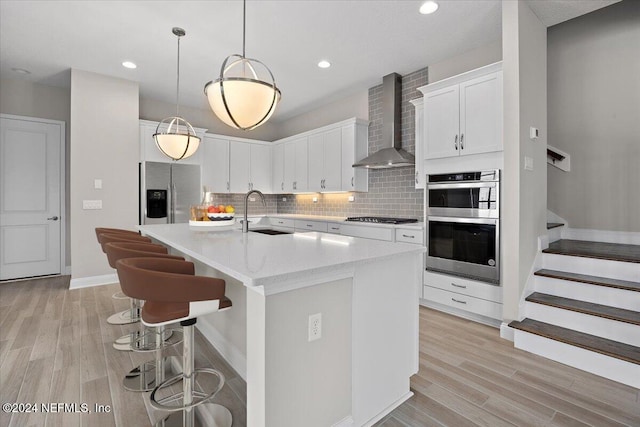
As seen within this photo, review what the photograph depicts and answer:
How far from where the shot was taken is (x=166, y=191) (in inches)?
194

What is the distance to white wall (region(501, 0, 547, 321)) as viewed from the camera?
8.75 ft

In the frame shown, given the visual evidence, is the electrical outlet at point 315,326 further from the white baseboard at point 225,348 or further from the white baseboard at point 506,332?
the white baseboard at point 506,332

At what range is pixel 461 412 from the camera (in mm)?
1789

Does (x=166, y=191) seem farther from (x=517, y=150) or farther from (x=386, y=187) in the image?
(x=517, y=150)

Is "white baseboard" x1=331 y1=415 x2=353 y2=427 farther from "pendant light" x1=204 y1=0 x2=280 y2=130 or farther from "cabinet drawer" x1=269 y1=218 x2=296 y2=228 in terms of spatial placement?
"cabinet drawer" x1=269 y1=218 x2=296 y2=228

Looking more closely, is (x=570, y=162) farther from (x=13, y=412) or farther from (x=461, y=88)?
(x=13, y=412)

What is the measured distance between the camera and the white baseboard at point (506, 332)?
8.89 ft

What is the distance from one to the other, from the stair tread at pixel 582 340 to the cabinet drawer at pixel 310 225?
9.41 ft

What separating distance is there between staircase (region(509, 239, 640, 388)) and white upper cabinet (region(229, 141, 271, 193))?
4.89 meters

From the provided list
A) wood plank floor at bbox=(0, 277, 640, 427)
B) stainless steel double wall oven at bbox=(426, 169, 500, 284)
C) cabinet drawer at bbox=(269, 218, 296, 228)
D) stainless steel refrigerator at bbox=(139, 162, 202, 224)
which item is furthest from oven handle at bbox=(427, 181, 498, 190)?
stainless steel refrigerator at bbox=(139, 162, 202, 224)

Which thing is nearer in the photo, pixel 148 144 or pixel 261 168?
pixel 148 144

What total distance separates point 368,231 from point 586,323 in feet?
7.56

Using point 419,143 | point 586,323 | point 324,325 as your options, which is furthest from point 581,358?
point 419,143

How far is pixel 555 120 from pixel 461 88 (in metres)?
1.39
